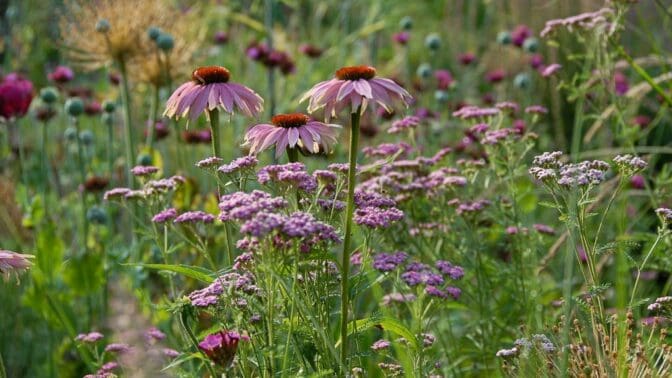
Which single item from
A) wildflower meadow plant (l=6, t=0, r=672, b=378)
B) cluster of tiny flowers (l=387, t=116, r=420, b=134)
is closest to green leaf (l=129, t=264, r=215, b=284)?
wildflower meadow plant (l=6, t=0, r=672, b=378)

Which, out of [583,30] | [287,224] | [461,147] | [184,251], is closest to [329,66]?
[461,147]

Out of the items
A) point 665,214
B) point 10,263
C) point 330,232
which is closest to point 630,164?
point 665,214

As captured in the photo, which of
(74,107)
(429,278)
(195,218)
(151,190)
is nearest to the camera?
(195,218)

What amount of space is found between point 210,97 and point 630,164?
3.55ft

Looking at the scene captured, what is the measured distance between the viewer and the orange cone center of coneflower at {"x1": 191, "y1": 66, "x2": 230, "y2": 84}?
7.91 ft

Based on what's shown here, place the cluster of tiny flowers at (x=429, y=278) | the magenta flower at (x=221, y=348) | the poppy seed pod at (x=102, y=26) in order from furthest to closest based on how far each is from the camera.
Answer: the poppy seed pod at (x=102, y=26) → the cluster of tiny flowers at (x=429, y=278) → the magenta flower at (x=221, y=348)

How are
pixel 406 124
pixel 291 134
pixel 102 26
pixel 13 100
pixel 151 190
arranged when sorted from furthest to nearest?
pixel 102 26, pixel 13 100, pixel 406 124, pixel 151 190, pixel 291 134

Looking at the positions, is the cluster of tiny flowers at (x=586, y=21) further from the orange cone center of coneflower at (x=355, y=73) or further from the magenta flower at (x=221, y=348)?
the magenta flower at (x=221, y=348)

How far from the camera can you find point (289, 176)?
2.07 meters

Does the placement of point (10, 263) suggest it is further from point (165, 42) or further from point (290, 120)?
point (165, 42)

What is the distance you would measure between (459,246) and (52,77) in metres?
2.55

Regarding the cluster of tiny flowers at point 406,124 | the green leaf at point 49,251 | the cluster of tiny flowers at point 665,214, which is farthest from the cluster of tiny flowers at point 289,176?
the green leaf at point 49,251

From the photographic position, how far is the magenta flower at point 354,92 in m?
2.06

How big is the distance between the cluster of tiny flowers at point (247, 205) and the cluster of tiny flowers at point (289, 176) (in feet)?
0.28
